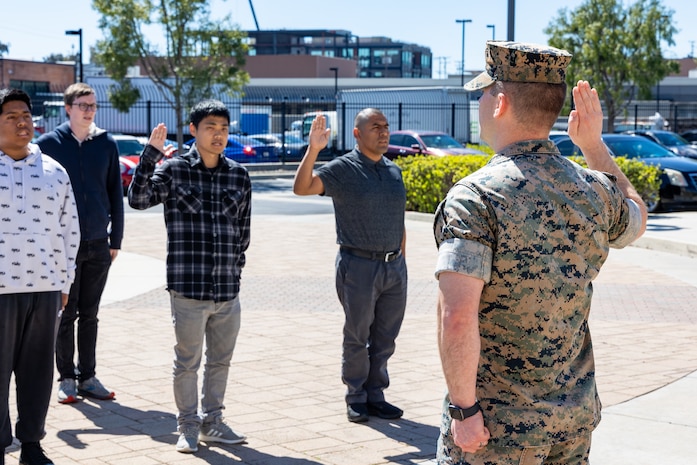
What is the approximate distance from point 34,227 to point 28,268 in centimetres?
22

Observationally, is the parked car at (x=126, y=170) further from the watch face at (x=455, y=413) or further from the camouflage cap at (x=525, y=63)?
the watch face at (x=455, y=413)

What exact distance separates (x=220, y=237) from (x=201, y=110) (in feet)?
2.28

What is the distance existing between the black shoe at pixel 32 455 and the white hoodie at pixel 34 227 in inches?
30.6

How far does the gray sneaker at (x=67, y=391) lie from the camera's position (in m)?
6.51

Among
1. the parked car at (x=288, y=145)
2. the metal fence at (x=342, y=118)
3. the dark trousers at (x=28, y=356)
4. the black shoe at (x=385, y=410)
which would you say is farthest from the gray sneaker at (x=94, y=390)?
the parked car at (x=288, y=145)

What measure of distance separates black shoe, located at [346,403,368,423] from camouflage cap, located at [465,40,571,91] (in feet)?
11.4

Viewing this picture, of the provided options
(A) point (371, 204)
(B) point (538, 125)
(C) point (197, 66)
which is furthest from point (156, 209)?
(B) point (538, 125)

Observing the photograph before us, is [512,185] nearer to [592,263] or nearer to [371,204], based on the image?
[592,263]

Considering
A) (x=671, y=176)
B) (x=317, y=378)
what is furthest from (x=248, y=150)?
(x=317, y=378)

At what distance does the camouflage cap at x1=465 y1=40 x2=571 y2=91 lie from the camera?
115 inches

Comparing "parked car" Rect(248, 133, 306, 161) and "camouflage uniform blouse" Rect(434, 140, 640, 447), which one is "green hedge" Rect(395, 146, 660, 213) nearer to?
"camouflage uniform blouse" Rect(434, 140, 640, 447)

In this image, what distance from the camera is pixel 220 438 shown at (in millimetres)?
5633

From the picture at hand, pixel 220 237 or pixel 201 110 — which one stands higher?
pixel 201 110

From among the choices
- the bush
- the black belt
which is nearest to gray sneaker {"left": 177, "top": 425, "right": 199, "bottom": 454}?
the black belt
